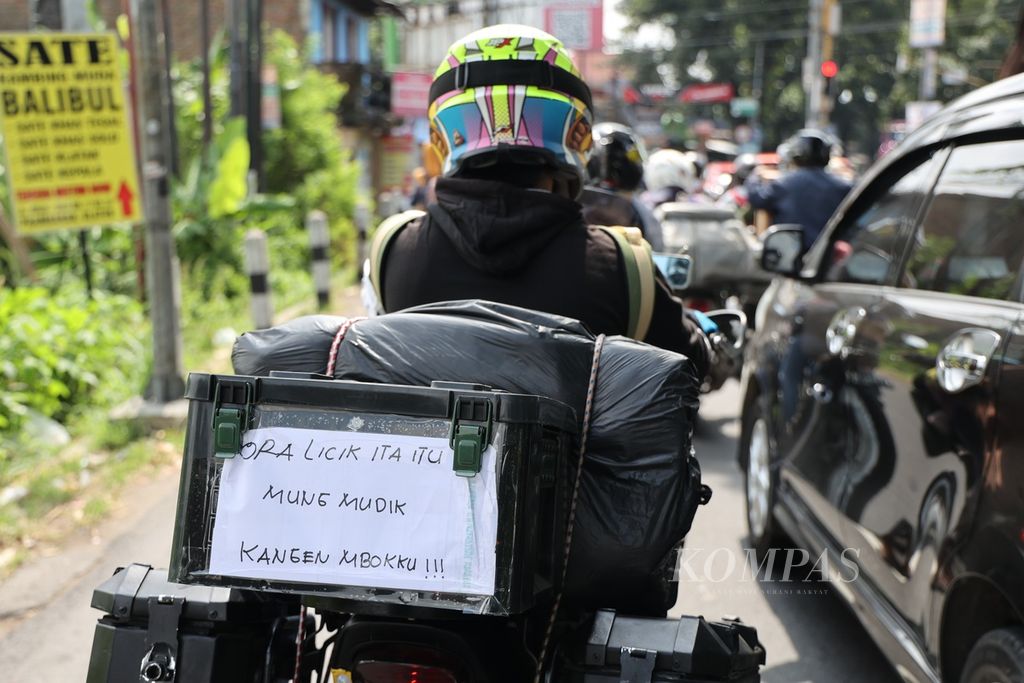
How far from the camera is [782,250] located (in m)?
4.88

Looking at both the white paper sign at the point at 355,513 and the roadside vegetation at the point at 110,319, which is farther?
the roadside vegetation at the point at 110,319

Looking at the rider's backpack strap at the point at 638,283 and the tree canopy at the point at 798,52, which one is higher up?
the tree canopy at the point at 798,52

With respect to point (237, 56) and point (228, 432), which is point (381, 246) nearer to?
point (228, 432)

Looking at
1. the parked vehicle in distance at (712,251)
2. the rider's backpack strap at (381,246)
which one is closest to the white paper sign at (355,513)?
the rider's backpack strap at (381,246)

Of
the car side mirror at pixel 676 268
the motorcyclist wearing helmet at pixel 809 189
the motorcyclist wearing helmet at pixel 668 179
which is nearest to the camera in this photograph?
the car side mirror at pixel 676 268

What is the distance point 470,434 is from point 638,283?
791 mm

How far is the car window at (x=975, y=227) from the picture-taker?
3.29m

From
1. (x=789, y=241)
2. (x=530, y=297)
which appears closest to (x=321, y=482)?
(x=530, y=297)

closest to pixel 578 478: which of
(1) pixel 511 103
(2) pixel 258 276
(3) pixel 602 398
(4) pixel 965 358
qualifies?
(3) pixel 602 398

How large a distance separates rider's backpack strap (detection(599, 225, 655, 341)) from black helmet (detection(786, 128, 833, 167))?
579 cm

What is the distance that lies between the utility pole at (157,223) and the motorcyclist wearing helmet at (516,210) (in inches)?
Answer: 204

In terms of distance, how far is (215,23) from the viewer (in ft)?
106

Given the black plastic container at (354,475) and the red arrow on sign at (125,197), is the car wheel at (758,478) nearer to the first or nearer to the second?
the black plastic container at (354,475)

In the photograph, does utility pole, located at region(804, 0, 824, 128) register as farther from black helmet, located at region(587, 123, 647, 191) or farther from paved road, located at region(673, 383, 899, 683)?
paved road, located at region(673, 383, 899, 683)
